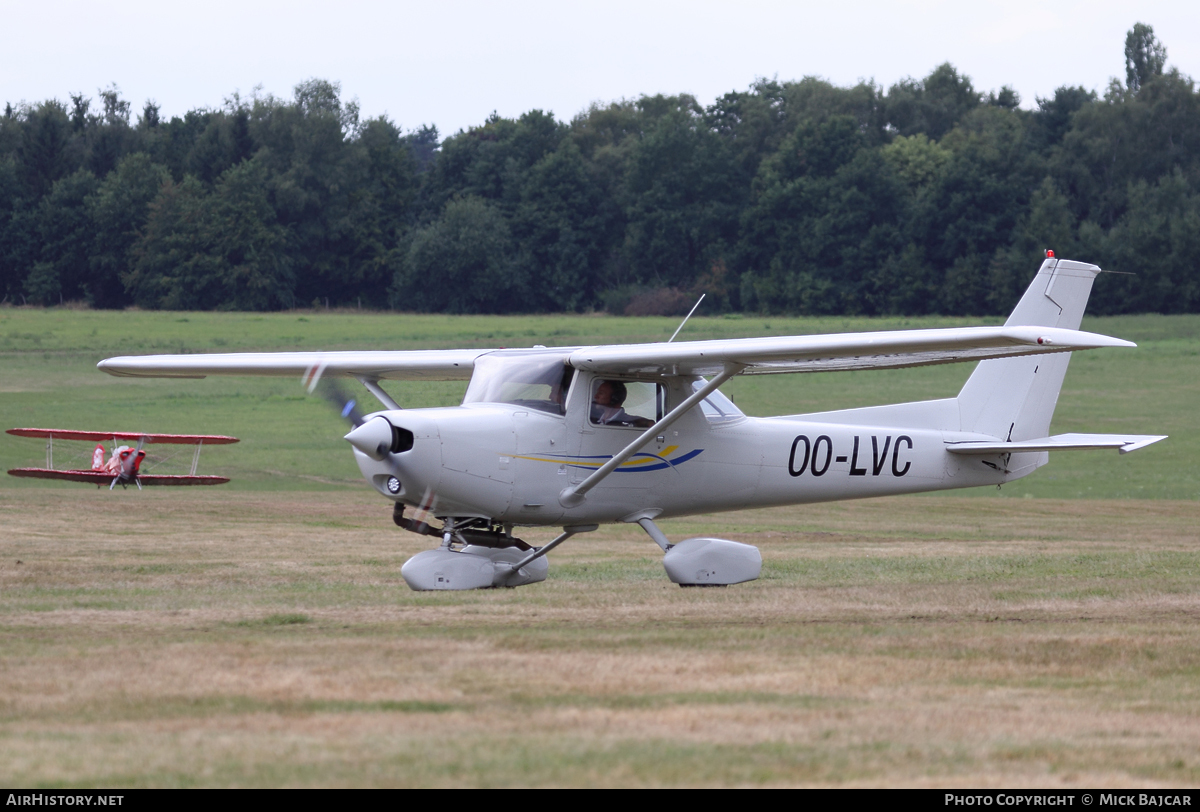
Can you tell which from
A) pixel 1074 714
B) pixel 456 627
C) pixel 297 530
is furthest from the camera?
pixel 297 530

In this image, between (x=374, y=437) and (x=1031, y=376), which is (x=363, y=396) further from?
(x=374, y=437)

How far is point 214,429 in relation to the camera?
3284 centimetres

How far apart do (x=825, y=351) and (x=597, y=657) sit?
3692 mm

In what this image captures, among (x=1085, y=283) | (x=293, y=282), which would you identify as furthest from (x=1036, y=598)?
(x=293, y=282)

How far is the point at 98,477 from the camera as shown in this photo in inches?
997

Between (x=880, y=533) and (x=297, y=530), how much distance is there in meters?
7.73

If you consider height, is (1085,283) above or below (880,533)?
above

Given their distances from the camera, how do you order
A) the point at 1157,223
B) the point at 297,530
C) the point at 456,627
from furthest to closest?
the point at 1157,223 < the point at 297,530 < the point at 456,627

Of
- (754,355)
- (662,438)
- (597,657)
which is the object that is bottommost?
(597,657)

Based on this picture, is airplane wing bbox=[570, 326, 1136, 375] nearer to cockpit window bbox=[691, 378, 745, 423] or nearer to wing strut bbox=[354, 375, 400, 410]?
cockpit window bbox=[691, 378, 745, 423]

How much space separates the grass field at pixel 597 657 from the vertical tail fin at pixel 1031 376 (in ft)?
4.62

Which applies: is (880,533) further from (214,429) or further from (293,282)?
(293,282)

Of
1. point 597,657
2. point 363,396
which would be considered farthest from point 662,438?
point 363,396

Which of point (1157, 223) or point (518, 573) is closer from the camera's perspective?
point (518, 573)
